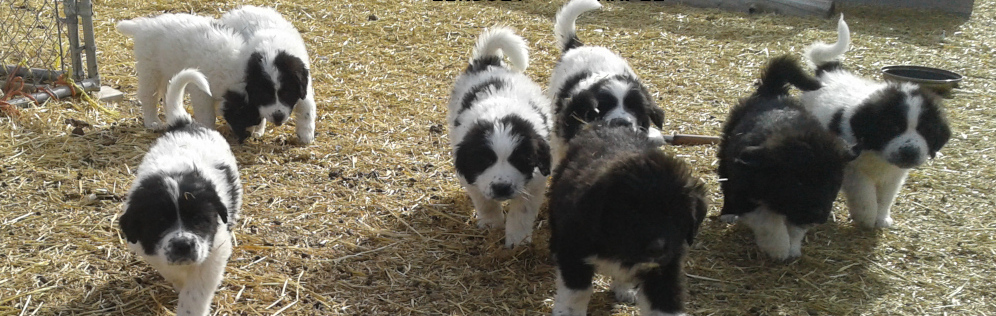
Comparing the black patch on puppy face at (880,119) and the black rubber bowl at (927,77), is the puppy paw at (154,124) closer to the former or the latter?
the black patch on puppy face at (880,119)

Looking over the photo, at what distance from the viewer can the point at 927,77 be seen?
7.77 meters

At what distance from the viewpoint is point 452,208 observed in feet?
19.1

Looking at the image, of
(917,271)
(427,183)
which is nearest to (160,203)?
(427,183)

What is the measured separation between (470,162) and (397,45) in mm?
5336

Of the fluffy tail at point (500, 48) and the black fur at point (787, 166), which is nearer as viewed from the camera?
the black fur at point (787, 166)

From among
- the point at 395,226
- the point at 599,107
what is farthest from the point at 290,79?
the point at 599,107

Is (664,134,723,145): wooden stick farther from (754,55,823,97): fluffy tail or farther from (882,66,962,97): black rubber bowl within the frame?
(882,66,962,97): black rubber bowl

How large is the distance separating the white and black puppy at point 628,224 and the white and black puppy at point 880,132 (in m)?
2.06

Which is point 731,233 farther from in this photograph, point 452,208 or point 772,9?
point 772,9

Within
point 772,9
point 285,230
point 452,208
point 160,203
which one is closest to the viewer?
point 160,203

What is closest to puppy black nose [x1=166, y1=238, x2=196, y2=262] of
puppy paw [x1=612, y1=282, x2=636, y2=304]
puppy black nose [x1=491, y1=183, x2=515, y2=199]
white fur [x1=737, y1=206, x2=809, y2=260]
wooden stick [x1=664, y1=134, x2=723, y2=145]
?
puppy black nose [x1=491, y1=183, x2=515, y2=199]

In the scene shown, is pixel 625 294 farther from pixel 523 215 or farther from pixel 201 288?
pixel 201 288

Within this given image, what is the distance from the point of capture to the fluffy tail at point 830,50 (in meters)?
6.09

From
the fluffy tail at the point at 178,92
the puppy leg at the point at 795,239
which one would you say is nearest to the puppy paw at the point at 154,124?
the fluffy tail at the point at 178,92
